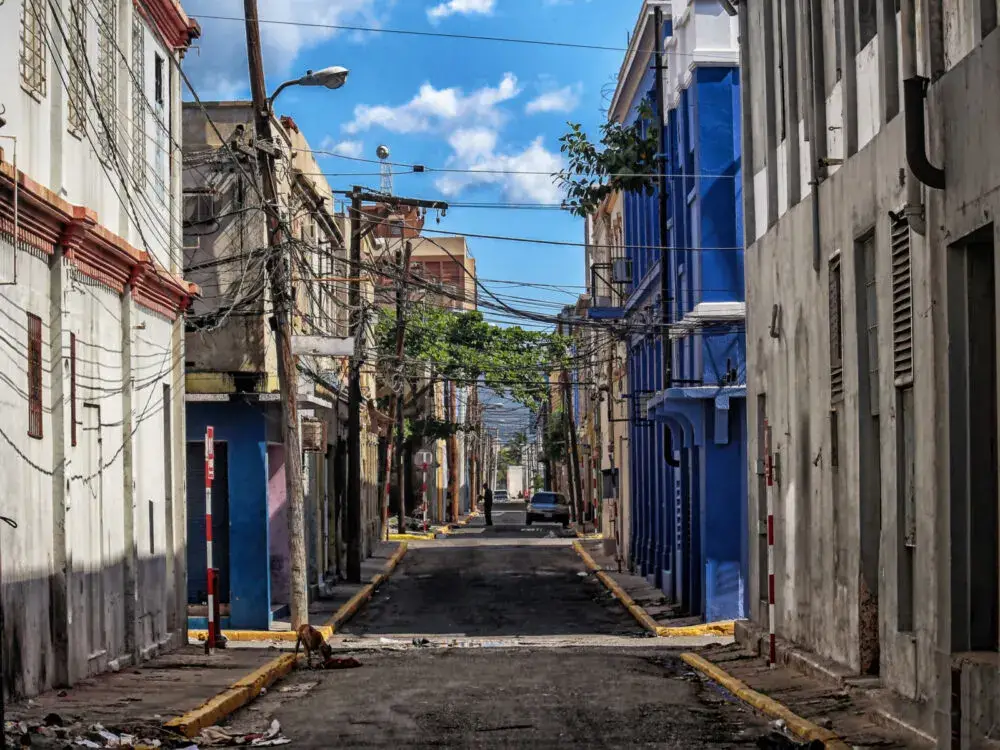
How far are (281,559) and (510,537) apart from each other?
34.0 meters

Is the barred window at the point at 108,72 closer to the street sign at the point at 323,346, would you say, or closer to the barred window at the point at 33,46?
the barred window at the point at 33,46

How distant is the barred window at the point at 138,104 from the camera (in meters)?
19.6

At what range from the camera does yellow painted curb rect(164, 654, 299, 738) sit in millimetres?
12609

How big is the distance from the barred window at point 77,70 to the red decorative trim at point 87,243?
37.8 inches

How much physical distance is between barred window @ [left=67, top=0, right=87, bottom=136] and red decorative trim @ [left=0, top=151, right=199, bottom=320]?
961mm

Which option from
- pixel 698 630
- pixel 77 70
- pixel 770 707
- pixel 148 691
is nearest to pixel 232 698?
pixel 148 691

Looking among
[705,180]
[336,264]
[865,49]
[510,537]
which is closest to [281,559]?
[705,180]

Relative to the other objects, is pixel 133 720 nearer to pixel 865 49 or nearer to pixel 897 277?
pixel 897 277

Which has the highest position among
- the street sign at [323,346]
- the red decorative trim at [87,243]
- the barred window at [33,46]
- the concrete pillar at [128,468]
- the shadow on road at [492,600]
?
the barred window at [33,46]

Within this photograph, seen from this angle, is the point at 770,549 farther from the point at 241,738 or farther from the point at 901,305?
the point at 241,738

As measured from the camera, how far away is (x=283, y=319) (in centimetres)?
2397

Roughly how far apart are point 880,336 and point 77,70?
830 centimetres

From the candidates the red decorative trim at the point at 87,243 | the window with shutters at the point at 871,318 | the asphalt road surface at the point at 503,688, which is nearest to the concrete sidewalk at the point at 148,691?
the asphalt road surface at the point at 503,688

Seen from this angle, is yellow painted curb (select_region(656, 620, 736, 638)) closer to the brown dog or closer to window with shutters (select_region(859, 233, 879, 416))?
the brown dog
